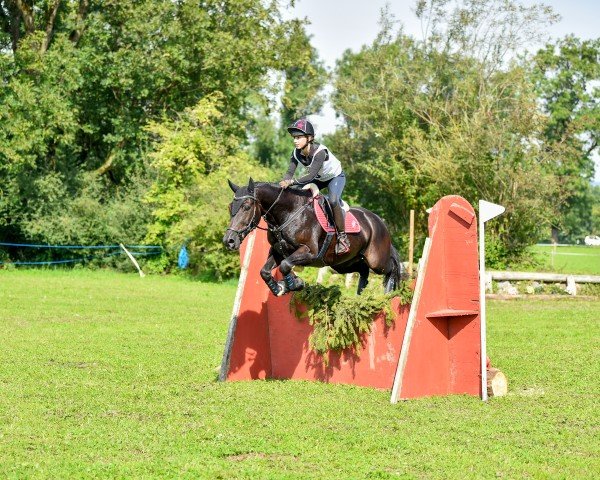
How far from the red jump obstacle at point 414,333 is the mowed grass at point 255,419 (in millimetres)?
320

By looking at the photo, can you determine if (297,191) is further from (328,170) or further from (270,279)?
(270,279)

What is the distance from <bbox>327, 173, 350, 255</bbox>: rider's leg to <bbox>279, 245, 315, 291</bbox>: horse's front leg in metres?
0.59

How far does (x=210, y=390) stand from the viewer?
9.62 metres

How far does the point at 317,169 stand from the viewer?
975 cm

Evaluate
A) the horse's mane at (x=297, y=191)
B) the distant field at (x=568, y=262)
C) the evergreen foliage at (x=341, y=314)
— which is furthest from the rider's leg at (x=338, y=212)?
the distant field at (x=568, y=262)

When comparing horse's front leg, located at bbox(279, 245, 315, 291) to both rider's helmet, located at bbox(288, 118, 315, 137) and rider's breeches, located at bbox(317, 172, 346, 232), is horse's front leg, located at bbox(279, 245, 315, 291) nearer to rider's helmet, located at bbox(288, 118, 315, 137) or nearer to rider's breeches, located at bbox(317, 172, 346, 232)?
rider's breeches, located at bbox(317, 172, 346, 232)

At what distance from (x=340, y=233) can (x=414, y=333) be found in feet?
5.77

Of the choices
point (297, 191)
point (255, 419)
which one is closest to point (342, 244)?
point (297, 191)

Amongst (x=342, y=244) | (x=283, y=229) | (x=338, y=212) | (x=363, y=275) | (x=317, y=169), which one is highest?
(x=317, y=169)

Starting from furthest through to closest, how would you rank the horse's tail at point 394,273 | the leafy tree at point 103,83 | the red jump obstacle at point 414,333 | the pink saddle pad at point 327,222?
the leafy tree at point 103,83
the horse's tail at point 394,273
the pink saddle pad at point 327,222
the red jump obstacle at point 414,333

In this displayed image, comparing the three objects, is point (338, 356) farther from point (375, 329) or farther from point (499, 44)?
point (499, 44)

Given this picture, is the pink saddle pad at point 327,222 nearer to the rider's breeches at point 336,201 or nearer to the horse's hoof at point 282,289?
the rider's breeches at point 336,201

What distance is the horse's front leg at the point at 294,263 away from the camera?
9.48 m

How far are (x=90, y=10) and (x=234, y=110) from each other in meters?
7.25
